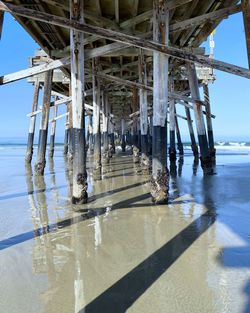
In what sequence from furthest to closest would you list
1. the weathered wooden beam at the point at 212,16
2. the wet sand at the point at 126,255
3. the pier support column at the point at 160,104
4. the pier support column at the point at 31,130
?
the pier support column at the point at 31,130, the weathered wooden beam at the point at 212,16, the pier support column at the point at 160,104, the wet sand at the point at 126,255

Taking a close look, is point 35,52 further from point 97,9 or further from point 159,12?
point 159,12

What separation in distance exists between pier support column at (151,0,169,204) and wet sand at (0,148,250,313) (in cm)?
33

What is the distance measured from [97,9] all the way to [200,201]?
4.65 metres

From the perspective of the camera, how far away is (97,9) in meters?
7.93

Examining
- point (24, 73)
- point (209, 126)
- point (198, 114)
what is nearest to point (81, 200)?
point (24, 73)

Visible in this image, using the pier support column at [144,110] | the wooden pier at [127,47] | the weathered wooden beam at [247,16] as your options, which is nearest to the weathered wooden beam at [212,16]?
the wooden pier at [127,47]

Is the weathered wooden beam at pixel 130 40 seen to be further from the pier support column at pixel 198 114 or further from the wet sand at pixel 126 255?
the pier support column at pixel 198 114

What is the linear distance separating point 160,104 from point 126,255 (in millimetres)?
2855

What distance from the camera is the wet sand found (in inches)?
102

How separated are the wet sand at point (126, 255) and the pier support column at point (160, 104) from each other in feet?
1.10

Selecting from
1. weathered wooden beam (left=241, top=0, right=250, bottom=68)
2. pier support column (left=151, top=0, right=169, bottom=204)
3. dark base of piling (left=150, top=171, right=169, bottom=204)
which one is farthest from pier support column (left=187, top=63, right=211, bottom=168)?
dark base of piling (left=150, top=171, right=169, bottom=204)

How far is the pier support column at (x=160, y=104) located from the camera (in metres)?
5.68

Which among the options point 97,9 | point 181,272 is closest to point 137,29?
point 97,9

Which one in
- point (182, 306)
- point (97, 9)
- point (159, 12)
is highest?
point (97, 9)
